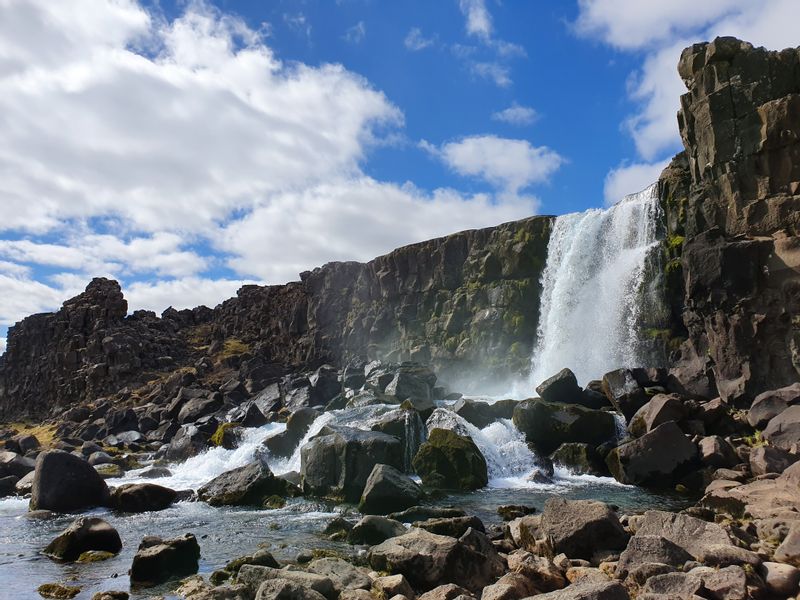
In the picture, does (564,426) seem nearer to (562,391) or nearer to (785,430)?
(562,391)

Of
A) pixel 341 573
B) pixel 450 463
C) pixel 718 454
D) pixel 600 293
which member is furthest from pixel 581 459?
pixel 600 293

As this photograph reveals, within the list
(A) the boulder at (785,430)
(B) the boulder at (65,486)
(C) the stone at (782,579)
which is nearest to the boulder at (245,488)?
(B) the boulder at (65,486)

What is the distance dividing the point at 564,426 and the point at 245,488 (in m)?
14.4

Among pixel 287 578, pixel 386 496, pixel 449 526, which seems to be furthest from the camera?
pixel 386 496

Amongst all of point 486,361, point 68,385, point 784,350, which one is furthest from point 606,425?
point 68,385

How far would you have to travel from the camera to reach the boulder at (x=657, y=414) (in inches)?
1029

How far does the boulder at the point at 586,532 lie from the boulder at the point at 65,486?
19.2 meters

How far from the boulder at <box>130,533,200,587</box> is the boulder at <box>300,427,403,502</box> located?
9.08 meters

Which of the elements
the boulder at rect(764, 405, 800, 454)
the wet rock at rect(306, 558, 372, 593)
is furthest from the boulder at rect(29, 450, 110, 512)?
the boulder at rect(764, 405, 800, 454)

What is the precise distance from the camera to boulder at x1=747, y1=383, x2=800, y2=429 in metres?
24.4

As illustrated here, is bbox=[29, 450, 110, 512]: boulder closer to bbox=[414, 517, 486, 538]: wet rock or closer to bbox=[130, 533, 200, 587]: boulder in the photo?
bbox=[130, 533, 200, 587]: boulder

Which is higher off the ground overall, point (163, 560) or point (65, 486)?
point (65, 486)

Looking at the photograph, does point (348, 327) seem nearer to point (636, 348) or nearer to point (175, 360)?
point (175, 360)

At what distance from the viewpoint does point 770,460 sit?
20.1 m
